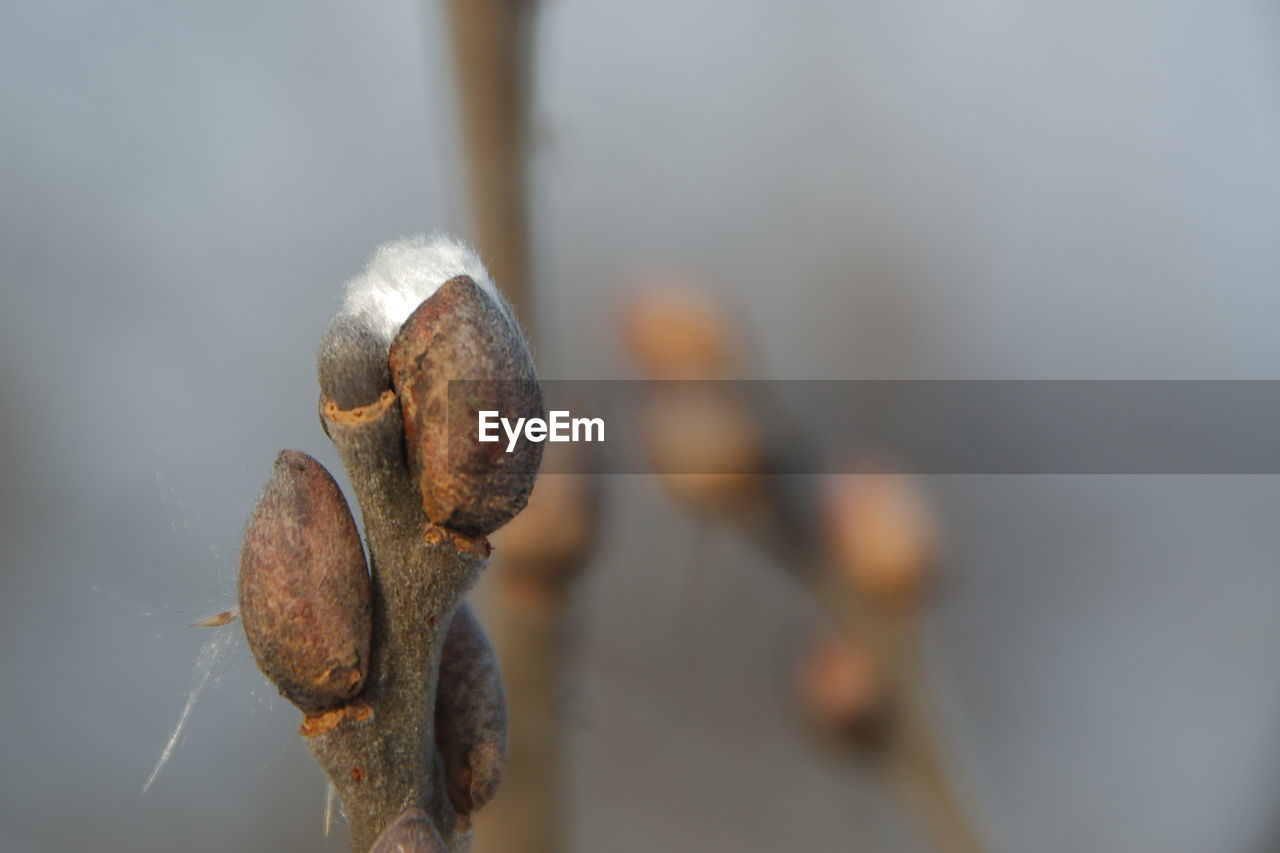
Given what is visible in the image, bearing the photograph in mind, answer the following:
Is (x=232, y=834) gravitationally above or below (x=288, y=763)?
below

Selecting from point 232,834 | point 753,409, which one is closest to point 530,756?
point 753,409

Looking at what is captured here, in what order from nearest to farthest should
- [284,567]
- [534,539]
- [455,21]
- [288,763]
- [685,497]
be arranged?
[284,567] < [455,21] < [534,539] < [685,497] < [288,763]

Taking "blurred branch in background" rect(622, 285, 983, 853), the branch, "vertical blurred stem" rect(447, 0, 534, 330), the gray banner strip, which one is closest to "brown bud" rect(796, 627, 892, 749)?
"blurred branch in background" rect(622, 285, 983, 853)

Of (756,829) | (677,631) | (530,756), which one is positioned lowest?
(756,829)

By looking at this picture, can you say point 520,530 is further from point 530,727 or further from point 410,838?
point 410,838

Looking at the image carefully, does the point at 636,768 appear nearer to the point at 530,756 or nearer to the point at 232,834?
the point at 232,834

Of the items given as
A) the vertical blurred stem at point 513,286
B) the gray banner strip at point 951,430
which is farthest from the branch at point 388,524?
the gray banner strip at point 951,430

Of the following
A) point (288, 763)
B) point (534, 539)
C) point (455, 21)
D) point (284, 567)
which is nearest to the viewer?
point (284, 567)
